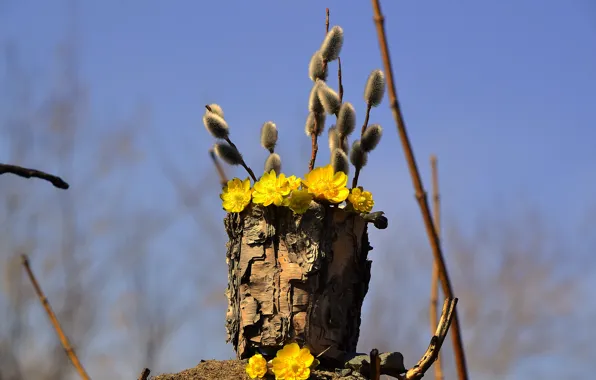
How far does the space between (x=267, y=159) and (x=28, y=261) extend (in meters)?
1.33

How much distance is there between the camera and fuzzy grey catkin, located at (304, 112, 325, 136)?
7.39 feet

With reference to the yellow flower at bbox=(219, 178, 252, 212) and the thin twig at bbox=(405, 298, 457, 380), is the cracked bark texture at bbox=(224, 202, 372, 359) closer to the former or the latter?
the yellow flower at bbox=(219, 178, 252, 212)

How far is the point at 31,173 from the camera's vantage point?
0.70m

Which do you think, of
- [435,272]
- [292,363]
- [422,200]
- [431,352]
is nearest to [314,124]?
[292,363]

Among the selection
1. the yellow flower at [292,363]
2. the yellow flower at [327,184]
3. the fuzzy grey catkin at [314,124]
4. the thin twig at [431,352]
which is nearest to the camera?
the thin twig at [431,352]

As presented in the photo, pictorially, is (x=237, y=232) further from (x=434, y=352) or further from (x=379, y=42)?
(x=379, y=42)

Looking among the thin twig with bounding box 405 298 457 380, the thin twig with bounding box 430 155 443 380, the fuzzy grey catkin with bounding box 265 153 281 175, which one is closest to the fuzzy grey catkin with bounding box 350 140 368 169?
the fuzzy grey catkin with bounding box 265 153 281 175

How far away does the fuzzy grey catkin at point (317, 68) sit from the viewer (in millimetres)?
2244

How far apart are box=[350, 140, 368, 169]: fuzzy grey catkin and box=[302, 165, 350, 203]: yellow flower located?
10 centimetres

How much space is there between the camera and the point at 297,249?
2016 millimetres

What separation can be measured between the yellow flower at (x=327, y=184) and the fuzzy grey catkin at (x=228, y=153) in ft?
0.86

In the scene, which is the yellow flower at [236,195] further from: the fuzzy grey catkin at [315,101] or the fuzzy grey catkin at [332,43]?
the fuzzy grey catkin at [332,43]

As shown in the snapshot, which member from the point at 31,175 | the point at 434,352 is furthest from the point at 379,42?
the point at 434,352

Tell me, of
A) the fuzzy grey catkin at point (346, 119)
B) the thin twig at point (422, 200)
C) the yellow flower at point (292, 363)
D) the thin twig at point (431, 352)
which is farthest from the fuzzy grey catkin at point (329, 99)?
the thin twig at point (422, 200)
